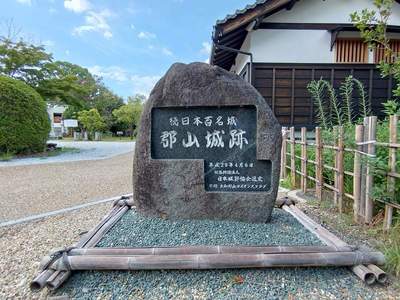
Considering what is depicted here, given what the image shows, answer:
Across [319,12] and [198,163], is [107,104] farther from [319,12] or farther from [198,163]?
[198,163]

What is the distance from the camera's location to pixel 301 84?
7.16 m

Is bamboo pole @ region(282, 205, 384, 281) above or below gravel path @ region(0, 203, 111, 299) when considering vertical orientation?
above

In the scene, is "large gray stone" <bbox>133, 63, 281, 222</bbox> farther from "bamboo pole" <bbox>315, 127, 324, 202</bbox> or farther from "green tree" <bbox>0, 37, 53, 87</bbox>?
"green tree" <bbox>0, 37, 53, 87</bbox>

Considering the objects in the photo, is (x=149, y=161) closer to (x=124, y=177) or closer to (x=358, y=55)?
(x=124, y=177)

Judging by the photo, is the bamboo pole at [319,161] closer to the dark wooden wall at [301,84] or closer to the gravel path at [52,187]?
the dark wooden wall at [301,84]

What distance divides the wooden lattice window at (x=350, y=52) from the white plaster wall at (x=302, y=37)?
0.18 metres

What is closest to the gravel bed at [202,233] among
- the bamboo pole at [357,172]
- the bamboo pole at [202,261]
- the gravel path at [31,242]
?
the bamboo pole at [202,261]

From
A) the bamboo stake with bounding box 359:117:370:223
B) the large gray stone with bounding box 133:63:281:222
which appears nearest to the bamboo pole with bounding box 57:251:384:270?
the large gray stone with bounding box 133:63:281:222

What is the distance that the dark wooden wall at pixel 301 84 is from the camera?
23.2 ft

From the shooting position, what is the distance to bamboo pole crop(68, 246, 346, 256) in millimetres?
2197

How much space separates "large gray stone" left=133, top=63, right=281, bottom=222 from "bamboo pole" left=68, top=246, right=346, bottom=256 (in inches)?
27.6

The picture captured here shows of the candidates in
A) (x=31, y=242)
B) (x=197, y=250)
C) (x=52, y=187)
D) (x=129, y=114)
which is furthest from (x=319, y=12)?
(x=129, y=114)

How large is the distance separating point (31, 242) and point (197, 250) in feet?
6.45

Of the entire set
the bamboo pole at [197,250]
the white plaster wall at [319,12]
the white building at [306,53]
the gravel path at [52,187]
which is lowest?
the gravel path at [52,187]
